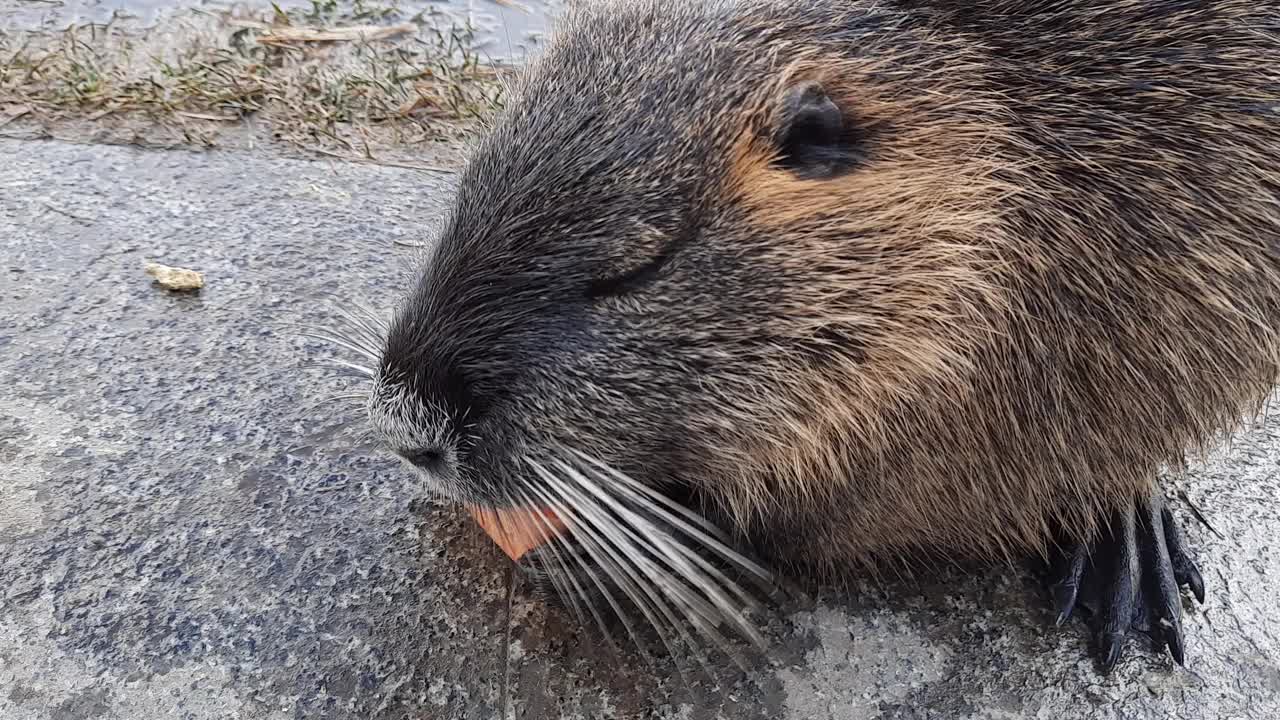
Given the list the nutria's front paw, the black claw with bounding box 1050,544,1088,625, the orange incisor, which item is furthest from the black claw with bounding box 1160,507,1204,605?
the orange incisor

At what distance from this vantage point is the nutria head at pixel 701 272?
1.44 m

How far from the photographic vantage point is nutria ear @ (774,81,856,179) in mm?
1443

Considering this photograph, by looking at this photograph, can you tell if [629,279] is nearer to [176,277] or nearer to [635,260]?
[635,260]

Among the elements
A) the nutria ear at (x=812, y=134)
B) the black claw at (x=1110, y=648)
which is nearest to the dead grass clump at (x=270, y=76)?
the nutria ear at (x=812, y=134)

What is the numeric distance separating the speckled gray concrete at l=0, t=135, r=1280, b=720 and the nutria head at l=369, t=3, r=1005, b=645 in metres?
0.29

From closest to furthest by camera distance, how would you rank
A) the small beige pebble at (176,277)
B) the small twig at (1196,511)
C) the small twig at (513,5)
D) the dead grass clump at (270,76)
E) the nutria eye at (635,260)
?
the nutria eye at (635,260), the small twig at (1196,511), the small beige pebble at (176,277), the dead grass clump at (270,76), the small twig at (513,5)

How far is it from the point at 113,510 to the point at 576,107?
1139 mm

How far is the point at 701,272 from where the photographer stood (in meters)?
1.43

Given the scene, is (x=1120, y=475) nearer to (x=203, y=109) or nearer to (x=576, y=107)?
(x=576, y=107)

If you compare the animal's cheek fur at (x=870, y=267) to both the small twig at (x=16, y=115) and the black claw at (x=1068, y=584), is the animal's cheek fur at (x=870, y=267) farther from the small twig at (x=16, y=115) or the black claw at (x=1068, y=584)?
the small twig at (x=16, y=115)

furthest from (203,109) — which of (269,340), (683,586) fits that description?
(683,586)

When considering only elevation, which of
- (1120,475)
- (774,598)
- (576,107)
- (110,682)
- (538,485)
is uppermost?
(576,107)

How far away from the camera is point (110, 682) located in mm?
1522

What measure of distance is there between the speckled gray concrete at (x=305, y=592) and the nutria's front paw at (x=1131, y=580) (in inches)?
1.6
